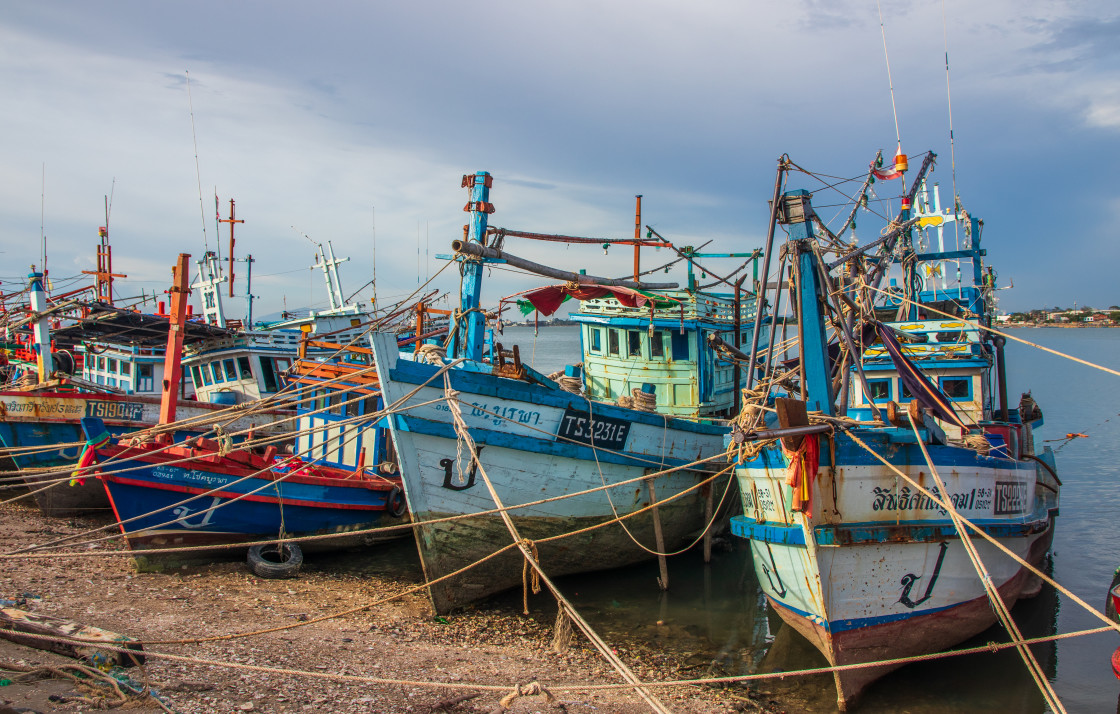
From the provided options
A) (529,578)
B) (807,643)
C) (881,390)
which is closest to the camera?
(807,643)

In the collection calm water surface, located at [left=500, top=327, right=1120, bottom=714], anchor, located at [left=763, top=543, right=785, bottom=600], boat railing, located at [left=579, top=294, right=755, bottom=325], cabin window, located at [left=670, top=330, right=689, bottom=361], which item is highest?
boat railing, located at [left=579, top=294, right=755, bottom=325]

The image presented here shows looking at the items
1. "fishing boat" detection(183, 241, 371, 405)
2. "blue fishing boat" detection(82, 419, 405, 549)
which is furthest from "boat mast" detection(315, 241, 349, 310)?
"blue fishing boat" detection(82, 419, 405, 549)

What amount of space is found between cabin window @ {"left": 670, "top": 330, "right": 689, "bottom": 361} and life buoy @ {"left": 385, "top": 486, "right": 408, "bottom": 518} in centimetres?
631

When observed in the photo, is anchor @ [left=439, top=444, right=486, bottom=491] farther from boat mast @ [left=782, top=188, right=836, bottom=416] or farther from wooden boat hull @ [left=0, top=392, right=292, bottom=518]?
wooden boat hull @ [left=0, top=392, right=292, bottom=518]

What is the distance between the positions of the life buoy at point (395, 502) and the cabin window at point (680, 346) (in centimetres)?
631

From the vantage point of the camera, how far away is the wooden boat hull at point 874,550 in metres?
7.28

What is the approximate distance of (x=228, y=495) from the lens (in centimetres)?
1130

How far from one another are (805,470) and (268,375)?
1628 centimetres

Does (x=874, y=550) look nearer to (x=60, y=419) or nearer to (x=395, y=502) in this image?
(x=395, y=502)

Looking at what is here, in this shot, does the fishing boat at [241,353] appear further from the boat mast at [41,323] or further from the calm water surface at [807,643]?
Answer: the calm water surface at [807,643]

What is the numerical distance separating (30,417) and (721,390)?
15.6m

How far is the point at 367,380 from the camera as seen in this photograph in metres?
12.5

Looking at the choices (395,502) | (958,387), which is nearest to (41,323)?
(395,502)

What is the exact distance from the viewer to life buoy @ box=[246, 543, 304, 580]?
10859 millimetres
